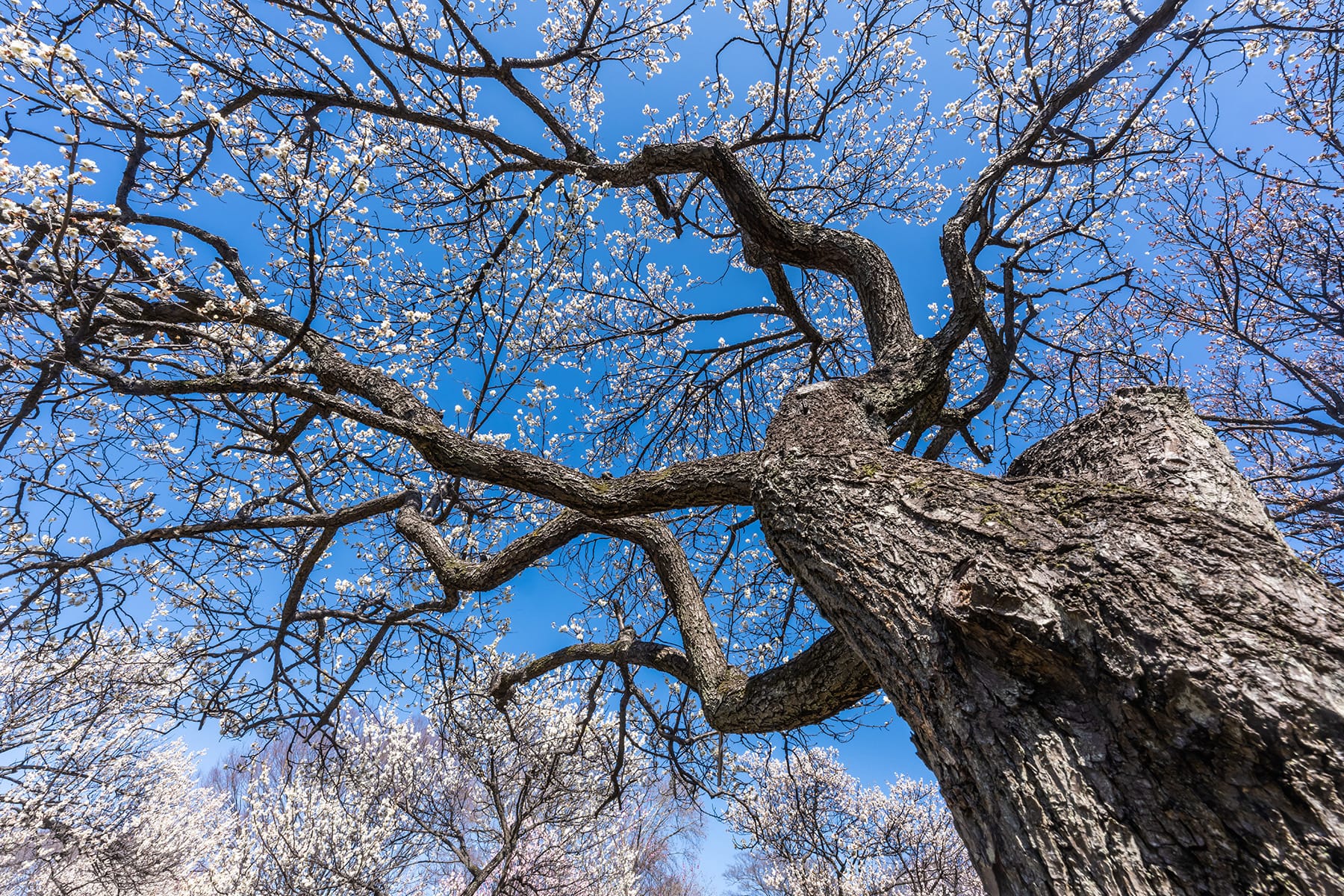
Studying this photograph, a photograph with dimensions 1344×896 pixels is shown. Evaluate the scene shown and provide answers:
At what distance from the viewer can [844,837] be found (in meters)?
10.4

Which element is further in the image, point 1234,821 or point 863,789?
point 863,789

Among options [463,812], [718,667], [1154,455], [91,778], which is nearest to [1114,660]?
[1154,455]

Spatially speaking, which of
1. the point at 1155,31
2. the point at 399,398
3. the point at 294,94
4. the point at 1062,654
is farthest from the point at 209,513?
the point at 1155,31

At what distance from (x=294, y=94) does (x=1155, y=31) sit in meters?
5.11

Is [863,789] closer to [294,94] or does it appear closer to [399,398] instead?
[399,398]

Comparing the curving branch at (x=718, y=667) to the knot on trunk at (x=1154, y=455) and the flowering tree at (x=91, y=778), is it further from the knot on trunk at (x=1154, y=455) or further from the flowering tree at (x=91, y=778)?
the flowering tree at (x=91, y=778)

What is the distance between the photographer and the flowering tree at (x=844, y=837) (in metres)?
7.38

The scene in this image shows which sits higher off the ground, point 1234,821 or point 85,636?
point 85,636

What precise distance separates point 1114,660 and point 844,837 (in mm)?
11835

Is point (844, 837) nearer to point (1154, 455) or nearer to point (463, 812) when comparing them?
point (463, 812)

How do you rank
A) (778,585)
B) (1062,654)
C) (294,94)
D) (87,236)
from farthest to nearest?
1. (778,585)
2. (294,94)
3. (87,236)
4. (1062,654)

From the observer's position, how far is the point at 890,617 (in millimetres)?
1396

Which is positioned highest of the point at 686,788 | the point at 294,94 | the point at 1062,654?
the point at 294,94

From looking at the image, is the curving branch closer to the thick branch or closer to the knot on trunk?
the knot on trunk
